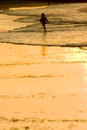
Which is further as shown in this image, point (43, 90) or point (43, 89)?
point (43, 89)

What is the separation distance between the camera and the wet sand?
8492 millimetres

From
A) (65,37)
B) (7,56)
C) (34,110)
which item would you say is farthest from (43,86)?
(65,37)

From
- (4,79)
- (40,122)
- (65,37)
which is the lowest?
(40,122)

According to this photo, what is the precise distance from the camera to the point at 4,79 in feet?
40.1

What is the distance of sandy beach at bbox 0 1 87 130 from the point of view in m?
8.49

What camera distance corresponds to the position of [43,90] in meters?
10.7

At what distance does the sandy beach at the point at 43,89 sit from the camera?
849cm

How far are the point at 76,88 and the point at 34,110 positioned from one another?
188cm

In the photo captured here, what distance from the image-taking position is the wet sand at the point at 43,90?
849 centimetres

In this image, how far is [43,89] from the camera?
10.8m

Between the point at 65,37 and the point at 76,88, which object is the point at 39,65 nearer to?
the point at 76,88

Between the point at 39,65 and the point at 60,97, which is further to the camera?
the point at 39,65

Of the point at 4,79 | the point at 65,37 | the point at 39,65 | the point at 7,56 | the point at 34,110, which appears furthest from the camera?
the point at 65,37

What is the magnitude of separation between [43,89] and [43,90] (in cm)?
11
